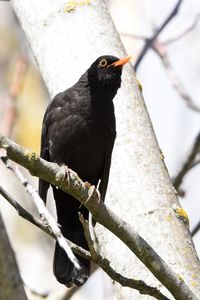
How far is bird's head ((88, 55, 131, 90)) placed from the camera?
5445 millimetres

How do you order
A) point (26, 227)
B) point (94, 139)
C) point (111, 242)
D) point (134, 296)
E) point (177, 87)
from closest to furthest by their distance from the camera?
point (134, 296)
point (111, 242)
point (94, 139)
point (177, 87)
point (26, 227)

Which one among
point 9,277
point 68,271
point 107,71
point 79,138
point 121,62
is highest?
point 9,277

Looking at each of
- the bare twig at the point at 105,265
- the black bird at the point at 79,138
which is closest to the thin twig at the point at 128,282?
the bare twig at the point at 105,265

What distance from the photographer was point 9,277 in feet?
9.09

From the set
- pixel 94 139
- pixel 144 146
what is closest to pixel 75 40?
pixel 94 139

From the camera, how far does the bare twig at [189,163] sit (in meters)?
5.32

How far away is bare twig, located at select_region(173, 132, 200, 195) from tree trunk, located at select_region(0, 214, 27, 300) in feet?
8.78

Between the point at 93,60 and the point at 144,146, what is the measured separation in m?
1.04

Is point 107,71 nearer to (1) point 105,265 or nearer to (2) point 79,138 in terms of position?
(2) point 79,138

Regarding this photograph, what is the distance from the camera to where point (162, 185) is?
461 centimetres

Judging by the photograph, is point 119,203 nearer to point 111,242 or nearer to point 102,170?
point 111,242

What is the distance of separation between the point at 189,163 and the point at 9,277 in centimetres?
279

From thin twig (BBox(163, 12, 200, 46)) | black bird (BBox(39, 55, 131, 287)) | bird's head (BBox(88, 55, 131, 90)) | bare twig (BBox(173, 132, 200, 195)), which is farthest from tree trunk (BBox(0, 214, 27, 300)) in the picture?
thin twig (BBox(163, 12, 200, 46))

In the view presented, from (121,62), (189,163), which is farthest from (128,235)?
(121,62)
